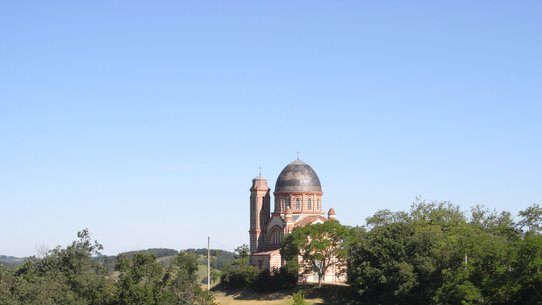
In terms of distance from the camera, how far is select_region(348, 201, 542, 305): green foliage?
42281 mm

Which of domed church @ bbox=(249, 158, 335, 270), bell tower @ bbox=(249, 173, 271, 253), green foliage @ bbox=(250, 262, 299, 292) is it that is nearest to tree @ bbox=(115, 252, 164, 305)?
green foliage @ bbox=(250, 262, 299, 292)

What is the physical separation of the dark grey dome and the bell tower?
2562mm

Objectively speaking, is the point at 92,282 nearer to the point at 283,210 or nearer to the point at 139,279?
the point at 139,279

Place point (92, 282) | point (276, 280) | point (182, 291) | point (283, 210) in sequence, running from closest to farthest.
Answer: point (182, 291), point (92, 282), point (276, 280), point (283, 210)

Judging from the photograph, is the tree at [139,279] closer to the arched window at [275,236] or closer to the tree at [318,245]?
the tree at [318,245]

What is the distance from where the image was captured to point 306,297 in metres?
69.9

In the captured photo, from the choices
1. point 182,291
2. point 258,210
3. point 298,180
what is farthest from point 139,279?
point 258,210

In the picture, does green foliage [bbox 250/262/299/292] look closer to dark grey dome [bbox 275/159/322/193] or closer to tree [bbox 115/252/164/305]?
dark grey dome [bbox 275/159/322/193]

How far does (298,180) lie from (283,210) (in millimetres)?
3529

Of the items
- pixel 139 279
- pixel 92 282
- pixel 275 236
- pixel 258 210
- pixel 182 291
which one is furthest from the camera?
pixel 258 210

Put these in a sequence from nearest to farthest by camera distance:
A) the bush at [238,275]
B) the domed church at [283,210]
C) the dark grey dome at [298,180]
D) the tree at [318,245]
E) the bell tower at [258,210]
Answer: the tree at [318,245] → the bush at [238,275] → the domed church at [283,210] → the dark grey dome at [298,180] → the bell tower at [258,210]

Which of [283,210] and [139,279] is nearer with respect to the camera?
[139,279]

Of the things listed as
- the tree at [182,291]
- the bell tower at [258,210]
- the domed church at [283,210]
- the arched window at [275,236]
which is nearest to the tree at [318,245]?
the domed church at [283,210]

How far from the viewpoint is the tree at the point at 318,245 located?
7125 cm
